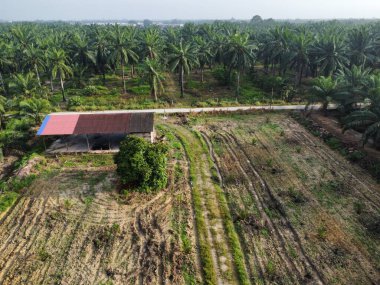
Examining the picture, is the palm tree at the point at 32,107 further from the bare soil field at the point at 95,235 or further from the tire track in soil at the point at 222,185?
the tire track in soil at the point at 222,185

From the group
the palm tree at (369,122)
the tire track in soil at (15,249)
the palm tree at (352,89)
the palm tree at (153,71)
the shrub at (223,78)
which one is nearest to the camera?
the tire track in soil at (15,249)

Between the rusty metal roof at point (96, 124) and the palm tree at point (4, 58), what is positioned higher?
the palm tree at point (4, 58)

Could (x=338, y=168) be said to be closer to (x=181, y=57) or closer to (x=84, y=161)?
(x=84, y=161)

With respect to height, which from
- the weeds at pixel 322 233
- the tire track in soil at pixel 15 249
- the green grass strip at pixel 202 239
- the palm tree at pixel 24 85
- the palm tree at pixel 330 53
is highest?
the palm tree at pixel 330 53

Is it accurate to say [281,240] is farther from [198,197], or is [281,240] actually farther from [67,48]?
[67,48]

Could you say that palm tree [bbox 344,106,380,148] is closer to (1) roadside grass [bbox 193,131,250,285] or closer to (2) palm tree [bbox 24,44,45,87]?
(1) roadside grass [bbox 193,131,250,285]

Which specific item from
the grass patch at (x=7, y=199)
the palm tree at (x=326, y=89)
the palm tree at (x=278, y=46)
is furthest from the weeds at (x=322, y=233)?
the palm tree at (x=278, y=46)

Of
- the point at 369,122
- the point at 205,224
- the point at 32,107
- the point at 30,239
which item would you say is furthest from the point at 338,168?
the point at 32,107

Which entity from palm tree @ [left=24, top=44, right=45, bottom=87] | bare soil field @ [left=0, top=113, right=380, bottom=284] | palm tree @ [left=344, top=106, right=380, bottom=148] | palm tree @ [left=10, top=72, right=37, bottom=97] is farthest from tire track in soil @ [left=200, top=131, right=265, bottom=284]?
palm tree @ [left=24, top=44, right=45, bottom=87]
